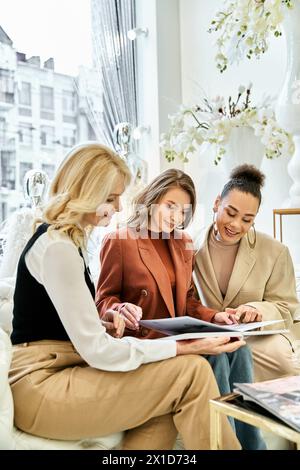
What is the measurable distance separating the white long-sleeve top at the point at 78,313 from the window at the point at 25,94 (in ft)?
6.42

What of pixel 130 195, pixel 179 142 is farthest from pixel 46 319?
pixel 179 142

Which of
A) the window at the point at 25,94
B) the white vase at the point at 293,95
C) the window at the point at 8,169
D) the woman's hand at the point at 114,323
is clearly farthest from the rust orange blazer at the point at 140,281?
the window at the point at 25,94

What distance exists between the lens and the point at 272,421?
1.10 metres

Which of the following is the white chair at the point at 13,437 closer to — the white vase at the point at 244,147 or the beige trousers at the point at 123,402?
the beige trousers at the point at 123,402

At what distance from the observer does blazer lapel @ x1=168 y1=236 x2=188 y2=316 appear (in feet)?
6.28

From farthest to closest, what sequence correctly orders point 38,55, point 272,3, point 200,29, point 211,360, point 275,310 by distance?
point 200,29 < point 38,55 < point 272,3 < point 275,310 < point 211,360

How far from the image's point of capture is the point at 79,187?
4.74ft

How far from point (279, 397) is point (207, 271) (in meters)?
0.99

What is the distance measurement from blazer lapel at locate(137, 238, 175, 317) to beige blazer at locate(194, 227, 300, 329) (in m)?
0.29

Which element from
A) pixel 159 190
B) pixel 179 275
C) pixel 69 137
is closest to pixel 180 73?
pixel 69 137

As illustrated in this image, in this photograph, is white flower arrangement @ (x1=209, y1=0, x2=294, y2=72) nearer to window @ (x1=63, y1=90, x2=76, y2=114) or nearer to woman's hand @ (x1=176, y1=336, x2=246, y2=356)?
window @ (x1=63, y1=90, x2=76, y2=114)

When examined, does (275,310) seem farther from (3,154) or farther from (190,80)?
(190,80)

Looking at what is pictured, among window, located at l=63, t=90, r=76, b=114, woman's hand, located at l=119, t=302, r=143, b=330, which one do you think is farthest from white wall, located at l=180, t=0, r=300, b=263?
woman's hand, located at l=119, t=302, r=143, b=330
